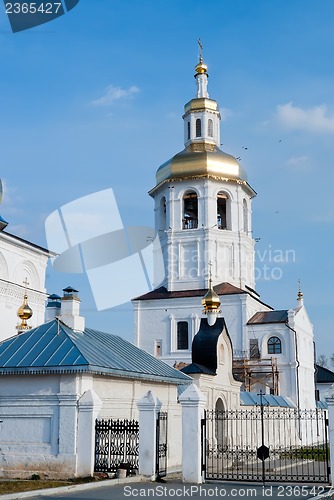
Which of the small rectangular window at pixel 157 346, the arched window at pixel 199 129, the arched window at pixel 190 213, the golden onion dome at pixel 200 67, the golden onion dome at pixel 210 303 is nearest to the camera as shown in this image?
the golden onion dome at pixel 210 303

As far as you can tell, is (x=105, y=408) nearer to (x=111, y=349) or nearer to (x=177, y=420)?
(x=111, y=349)

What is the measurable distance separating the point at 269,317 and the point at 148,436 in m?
21.8

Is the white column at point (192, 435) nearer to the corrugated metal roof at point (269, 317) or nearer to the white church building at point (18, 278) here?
the white church building at point (18, 278)

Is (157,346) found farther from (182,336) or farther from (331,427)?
(331,427)

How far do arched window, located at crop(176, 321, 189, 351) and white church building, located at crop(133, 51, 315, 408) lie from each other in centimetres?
5

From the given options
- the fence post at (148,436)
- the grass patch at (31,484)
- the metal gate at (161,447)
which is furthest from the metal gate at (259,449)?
the grass patch at (31,484)

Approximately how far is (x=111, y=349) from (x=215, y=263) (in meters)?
19.1

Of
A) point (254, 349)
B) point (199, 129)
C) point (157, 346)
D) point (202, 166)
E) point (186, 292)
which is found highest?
point (199, 129)

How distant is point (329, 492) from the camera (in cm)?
1172

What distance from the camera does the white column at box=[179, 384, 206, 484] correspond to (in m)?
13.1

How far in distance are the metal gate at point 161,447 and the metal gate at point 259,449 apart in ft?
3.01

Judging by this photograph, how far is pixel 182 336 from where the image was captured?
34.4m

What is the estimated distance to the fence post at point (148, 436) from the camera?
13258 mm

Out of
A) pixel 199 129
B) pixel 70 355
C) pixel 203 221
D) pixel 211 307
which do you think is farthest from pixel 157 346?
pixel 70 355
